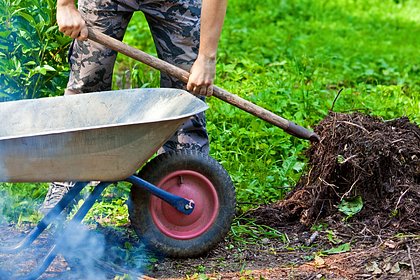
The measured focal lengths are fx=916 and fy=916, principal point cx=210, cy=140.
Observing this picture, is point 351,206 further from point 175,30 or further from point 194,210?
point 175,30

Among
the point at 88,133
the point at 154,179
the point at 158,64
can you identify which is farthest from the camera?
the point at 158,64

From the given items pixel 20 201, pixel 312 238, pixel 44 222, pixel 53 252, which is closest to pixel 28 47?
pixel 20 201

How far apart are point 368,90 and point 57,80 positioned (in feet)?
9.22

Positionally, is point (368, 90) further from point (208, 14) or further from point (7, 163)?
point (7, 163)

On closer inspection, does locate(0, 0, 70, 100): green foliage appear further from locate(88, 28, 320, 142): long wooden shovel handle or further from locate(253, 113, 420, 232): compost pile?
locate(253, 113, 420, 232): compost pile

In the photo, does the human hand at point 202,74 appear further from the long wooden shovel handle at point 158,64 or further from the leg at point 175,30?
the leg at point 175,30

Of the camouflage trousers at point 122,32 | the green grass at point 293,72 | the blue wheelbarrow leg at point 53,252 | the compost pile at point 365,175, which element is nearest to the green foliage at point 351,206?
the compost pile at point 365,175

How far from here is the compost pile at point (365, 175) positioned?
4598mm

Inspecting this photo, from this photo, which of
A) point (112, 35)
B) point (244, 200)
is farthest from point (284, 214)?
point (112, 35)

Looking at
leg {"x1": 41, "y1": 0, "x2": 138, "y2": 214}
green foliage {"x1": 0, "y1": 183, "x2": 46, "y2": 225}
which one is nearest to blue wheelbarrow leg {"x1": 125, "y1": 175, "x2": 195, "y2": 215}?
leg {"x1": 41, "y1": 0, "x2": 138, "y2": 214}

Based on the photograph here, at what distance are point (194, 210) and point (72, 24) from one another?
1044 mm

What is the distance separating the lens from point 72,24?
4.27 meters

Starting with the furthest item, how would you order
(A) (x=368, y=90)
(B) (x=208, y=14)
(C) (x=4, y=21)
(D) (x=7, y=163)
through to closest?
(A) (x=368, y=90) < (C) (x=4, y=21) < (B) (x=208, y=14) < (D) (x=7, y=163)

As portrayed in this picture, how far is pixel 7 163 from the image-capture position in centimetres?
374
